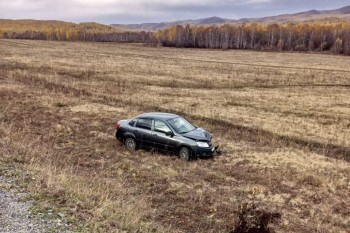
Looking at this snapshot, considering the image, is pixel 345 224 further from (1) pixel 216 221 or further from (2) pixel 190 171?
(2) pixel 190 171

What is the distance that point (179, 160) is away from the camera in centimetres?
1666

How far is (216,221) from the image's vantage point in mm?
11234

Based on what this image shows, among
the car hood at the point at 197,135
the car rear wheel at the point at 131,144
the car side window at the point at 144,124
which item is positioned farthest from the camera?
the car rear wheel at the point at 131,144

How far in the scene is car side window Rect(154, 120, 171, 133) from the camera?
17234 millimetres

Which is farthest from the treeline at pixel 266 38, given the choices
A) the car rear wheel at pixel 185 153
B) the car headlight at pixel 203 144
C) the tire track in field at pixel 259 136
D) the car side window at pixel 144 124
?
the car rear wheel at pixel 185 153

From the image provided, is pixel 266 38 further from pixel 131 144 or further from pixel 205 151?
pixel 205 151

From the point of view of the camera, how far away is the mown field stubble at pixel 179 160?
34.0ft

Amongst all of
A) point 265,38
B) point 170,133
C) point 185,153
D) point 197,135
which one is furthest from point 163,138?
point 265,38

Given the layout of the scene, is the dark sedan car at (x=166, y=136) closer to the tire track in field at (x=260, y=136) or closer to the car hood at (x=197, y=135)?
the car hood at (x=197, y=135)

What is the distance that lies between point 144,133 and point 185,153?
228 cm

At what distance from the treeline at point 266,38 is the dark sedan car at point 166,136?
10734cm

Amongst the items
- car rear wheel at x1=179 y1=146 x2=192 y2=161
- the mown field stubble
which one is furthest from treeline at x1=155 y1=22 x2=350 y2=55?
car rear wheel at x1=179 y1=146 x2=192 y2=161

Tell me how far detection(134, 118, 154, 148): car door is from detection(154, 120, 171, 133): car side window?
27 centimetres

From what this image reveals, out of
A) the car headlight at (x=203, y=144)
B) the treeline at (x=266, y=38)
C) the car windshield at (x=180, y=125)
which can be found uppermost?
the treeline at (x=266, y=38)
